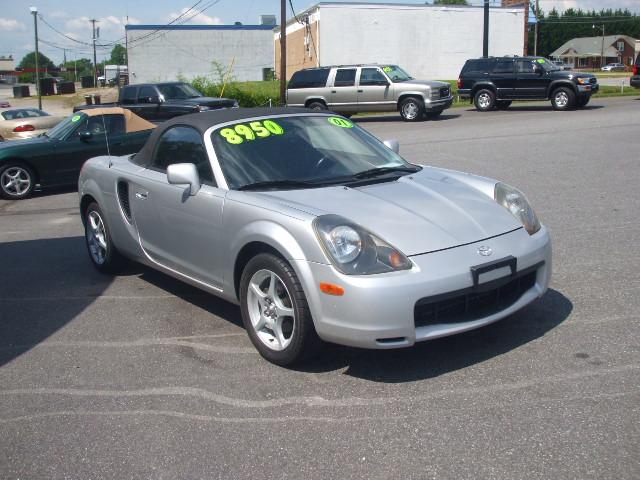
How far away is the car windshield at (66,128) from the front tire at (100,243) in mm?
6363

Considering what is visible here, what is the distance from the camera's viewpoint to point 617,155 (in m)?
12.8

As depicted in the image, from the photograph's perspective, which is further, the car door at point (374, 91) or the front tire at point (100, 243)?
the car door at point (374, 91)

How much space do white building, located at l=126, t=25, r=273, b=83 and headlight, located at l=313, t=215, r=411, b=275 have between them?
62.8 m

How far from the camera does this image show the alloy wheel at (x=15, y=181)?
12.5 metres

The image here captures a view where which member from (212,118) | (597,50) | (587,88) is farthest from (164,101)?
(597,50)

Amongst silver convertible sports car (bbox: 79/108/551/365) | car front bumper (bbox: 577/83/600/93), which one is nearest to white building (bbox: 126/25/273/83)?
car front bumper (bbox: 577/83/600/93)

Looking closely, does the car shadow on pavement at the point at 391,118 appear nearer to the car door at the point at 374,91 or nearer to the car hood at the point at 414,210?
the car door at the point at 374,91

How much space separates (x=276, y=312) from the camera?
445 centimetres

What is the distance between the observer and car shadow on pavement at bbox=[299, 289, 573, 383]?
4.30 meters

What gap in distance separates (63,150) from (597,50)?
407ft

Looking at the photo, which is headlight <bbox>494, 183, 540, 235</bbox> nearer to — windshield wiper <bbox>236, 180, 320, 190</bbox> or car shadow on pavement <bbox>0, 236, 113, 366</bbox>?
windshield wiper <bbox>236, 180, 320, 190</bbox>

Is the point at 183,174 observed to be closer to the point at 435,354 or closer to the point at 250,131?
the point at 250,131

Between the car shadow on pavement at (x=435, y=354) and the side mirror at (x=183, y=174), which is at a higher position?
the side mirror at (x=183, y=174)

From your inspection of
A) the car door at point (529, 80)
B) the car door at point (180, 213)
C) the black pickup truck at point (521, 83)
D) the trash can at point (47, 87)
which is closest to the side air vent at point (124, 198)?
the car door at point (180, 213)
